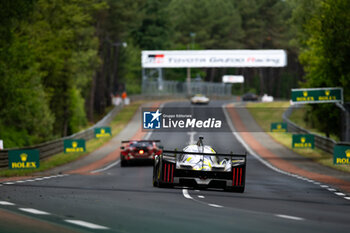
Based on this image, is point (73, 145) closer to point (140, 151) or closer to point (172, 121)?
point (140, 151)

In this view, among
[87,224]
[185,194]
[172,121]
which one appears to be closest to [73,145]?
[172,121]

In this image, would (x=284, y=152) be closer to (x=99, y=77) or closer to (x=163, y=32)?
(x=99, y=77)

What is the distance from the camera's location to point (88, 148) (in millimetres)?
55688

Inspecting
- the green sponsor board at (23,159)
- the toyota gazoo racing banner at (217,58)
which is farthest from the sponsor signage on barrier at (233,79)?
the green sponsor board at (23,159)

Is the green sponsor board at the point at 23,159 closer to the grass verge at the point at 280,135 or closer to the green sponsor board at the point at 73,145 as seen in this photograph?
the green sponsor board at the point at 73,145

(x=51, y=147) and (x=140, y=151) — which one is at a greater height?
(x=140, y=151)

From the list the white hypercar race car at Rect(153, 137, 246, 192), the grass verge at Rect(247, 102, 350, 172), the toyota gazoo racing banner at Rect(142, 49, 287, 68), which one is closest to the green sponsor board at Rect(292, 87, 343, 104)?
the grass verge at Rect(247, 102, 350, 172)

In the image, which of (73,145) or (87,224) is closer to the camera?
(87,224)

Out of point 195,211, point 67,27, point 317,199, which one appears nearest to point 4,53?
point 67,27

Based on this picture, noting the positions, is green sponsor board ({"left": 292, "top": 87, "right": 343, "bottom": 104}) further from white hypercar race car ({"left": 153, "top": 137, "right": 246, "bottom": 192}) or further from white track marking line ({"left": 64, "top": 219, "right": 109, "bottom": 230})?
white track marking line ({"left": 64, "top": 219, "right": 109, "bottom": 230})

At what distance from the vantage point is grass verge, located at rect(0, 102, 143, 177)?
32.1 m

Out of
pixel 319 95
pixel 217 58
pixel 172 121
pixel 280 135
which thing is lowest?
pixel 280 135

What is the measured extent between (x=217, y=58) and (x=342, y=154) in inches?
1444

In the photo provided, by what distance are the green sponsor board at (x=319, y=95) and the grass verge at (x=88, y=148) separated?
47.1 ft
